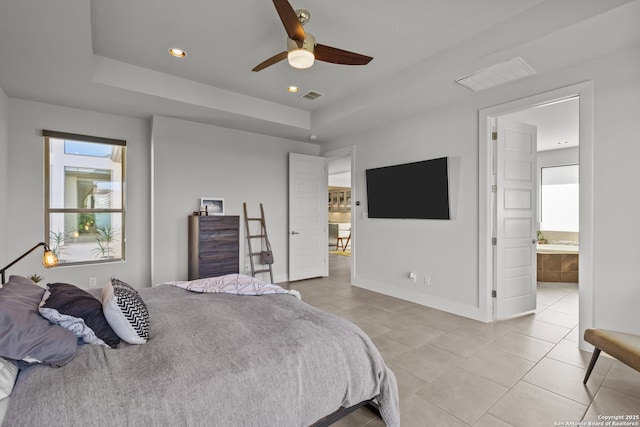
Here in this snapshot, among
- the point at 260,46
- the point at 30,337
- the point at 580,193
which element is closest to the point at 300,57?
the point at 260,46

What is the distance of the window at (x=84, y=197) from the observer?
3701 millimetres

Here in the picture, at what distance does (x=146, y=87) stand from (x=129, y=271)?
2.40 m

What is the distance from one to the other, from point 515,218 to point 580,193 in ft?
2.81

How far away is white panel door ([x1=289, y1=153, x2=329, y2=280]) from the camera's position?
17.5ft

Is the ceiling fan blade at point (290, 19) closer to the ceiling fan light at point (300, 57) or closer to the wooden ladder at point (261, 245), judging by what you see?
the ceiling fan light at point (300, 57)

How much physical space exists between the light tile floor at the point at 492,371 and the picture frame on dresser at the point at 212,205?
2320mm

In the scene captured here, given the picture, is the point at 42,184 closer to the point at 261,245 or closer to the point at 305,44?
the point at 261,245

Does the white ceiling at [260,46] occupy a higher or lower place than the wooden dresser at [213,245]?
higher

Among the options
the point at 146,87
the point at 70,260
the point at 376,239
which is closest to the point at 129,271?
the point at 70,260

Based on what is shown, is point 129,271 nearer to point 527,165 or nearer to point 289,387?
point 289,387

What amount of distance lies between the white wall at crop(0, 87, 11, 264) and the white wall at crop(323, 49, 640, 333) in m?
4.31

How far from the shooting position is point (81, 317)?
58.6 inches

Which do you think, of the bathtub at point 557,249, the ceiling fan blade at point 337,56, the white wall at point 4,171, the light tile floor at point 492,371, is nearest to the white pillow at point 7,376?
the light tile floor at point 492,371

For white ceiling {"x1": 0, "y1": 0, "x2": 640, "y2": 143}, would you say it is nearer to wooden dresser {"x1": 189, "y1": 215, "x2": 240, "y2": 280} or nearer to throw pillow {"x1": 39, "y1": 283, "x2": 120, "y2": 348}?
wooden dresser {"x1": 189, "y1": 215, "x2": 240, "y2": 280}
